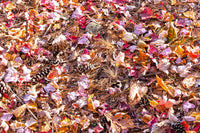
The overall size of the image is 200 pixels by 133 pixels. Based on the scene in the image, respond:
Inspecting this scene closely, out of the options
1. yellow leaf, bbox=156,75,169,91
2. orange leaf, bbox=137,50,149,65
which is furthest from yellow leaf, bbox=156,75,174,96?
orange leaf, bbox=137,50,149,65

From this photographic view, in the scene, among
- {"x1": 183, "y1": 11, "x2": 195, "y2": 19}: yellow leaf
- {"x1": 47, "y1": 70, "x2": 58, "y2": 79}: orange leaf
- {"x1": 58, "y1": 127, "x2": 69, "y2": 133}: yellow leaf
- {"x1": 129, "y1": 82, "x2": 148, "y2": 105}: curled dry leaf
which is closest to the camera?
{"x1": 58, "y1": 127, "x2": 69, "y2": 133}: yellow leaf

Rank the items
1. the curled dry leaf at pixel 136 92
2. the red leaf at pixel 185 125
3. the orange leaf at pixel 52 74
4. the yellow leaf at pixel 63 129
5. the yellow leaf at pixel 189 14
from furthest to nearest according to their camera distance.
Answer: the yellow leaf at pixel 189 14
the orange leaf at pixel 52 74
the curled dry leaf at pixel 136 92
the yellow leaf at pixel 63 129
the red leaf at pixel 185 125

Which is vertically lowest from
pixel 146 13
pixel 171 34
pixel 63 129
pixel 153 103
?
pixel 63 129

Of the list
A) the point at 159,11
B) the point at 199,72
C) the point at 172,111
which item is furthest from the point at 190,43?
the point at 172,111

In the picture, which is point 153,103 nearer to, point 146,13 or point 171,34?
point 171,34

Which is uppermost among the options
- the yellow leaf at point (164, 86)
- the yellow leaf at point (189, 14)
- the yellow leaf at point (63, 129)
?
the yellow leaf at point (189, 14)

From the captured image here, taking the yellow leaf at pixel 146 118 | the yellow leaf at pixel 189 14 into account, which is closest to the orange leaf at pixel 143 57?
the yellow leaf at pixel 146 118

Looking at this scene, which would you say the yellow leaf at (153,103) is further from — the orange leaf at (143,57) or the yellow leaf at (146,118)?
the orange leaf at (143,57)

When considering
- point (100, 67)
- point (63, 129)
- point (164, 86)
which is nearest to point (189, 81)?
point (164, 86)

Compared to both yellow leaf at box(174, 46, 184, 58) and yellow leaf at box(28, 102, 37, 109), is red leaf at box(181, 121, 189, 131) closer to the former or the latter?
yellow leaf at box(174, 46, 184, 58)
